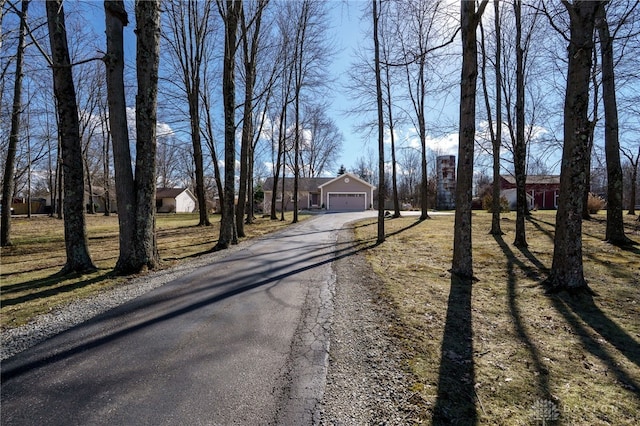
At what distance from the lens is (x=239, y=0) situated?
1045 cm

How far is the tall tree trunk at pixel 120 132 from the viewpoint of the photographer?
643 cm

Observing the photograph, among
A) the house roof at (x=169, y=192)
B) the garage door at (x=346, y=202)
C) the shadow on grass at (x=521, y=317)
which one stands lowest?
the shadow on grass at (x=521, y=317)

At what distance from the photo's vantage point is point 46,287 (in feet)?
17.9

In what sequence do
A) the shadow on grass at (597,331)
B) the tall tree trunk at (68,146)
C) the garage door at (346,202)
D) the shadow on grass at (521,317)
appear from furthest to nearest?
the garage door at (346,202) < the tall tree trunk at (68,146) < the shadow on grass at (597,331) < the shadow on grass at (521,317)

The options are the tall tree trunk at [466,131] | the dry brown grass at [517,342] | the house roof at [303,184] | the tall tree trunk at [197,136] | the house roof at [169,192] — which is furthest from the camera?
the house roof at [169,192]

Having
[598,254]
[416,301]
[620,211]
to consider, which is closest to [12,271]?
[416,301]

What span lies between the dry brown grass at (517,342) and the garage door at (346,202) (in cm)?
3036

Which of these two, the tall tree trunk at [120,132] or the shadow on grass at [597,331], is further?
the tall tree trunk at [120,132]

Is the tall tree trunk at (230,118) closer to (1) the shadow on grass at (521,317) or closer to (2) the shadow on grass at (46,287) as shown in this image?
(2) the shadow on grass at (46,287)

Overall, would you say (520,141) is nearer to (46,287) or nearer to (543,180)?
(46,287)

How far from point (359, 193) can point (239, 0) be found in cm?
2882

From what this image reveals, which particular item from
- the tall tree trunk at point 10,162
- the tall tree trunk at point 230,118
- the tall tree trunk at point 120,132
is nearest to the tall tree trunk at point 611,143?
the tall tree trunk at point 230,118

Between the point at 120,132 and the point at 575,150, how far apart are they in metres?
8.66

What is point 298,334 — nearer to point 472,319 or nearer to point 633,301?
point 472,319
